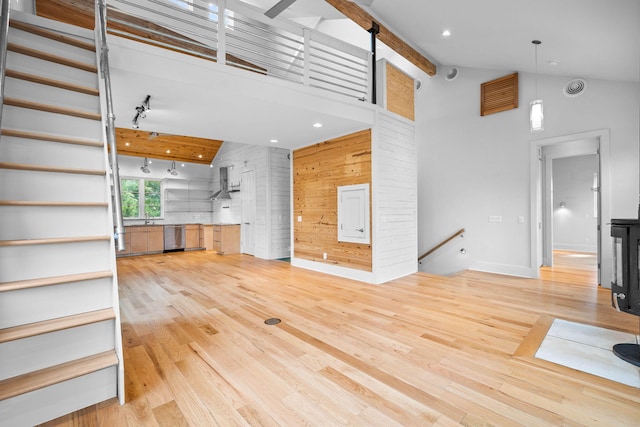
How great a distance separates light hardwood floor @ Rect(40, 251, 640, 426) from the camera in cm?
181

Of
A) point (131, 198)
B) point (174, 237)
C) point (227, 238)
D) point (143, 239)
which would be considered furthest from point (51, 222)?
point (131, 198)

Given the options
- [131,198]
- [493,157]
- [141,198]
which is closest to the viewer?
[493,157]

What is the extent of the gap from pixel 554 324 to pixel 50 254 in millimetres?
4528

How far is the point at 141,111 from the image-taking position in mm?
3969

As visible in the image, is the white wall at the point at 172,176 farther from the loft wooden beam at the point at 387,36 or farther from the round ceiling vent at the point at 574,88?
the round ceiling vent at the point at 574,88

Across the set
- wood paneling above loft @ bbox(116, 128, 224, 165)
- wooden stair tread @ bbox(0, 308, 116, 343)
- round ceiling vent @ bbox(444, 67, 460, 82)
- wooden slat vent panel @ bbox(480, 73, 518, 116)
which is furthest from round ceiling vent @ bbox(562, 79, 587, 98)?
wood paneling above loft @ bbox(116, 128, 224, 165)

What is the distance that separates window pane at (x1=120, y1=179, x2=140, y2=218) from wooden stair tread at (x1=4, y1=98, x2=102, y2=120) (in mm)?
8488

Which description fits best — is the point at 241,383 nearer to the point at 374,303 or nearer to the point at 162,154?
the point at 374,303

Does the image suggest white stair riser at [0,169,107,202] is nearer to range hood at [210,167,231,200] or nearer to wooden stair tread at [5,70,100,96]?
wooden stair tread at [5,70,100,96]

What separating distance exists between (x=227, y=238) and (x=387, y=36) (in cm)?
657

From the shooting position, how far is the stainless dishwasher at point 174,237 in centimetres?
947

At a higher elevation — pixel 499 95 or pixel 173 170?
pixel 499 95

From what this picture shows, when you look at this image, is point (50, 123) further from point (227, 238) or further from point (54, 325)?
point (227, 238)

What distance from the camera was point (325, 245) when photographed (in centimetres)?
591
